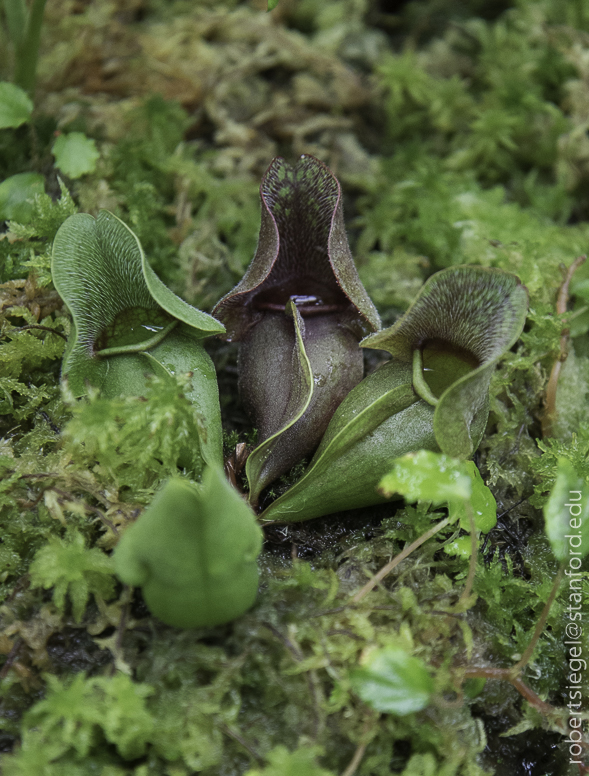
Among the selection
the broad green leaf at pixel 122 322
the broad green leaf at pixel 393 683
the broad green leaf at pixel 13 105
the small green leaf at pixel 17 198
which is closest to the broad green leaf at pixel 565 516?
the broad green leaf at pixel 393 683

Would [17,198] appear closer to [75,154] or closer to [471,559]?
[75,154]

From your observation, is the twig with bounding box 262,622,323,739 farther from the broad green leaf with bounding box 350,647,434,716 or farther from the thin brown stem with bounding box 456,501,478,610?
the thin brown stem with bounding box 456,501,478,610

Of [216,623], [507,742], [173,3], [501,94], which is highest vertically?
[173,3]

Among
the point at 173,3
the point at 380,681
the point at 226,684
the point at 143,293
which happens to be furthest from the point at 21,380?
the point at 173,3

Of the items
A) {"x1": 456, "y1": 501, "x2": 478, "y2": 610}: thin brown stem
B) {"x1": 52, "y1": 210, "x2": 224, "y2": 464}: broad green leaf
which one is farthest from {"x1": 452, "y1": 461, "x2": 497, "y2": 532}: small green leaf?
{"x1": 52, "y1": 210, "x2": 224, "y2": 464}: broad green leaf

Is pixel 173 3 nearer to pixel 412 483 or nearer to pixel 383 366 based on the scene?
pixel 383 366

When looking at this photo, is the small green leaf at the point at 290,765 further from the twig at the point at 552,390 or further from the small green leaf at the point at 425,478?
the twig at the point at 552,390

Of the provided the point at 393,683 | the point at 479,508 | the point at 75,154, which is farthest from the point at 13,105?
the point at 393,683
